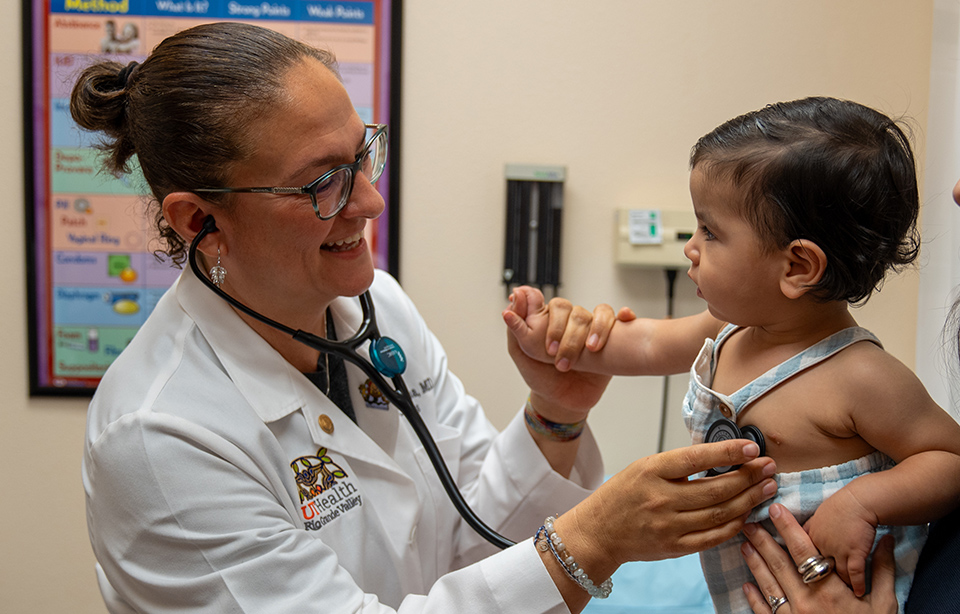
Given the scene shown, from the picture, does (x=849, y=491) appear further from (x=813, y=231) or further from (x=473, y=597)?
(x=473, y=597)

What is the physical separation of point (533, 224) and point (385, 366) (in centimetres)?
95

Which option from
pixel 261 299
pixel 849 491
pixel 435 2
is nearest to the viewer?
pixel 849 491

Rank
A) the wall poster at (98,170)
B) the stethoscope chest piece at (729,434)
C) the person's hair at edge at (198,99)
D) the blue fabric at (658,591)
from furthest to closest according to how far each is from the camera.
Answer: the wall poster at (98,170), the blue fabric at (658,591), the person's hair at edge at (198,99), the stethoscope chest piece at (729,434)

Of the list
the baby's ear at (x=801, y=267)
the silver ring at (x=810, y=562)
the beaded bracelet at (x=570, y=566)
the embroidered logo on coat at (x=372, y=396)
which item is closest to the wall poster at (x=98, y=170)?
the embroidered logo on coat at (x=372, y=396)

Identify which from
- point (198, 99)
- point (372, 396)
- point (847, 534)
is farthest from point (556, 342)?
point (198, 99)

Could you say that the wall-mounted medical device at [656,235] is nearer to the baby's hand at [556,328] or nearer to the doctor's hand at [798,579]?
the baby's hand at [556,328]

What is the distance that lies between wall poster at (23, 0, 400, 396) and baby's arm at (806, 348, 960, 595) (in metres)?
1.44

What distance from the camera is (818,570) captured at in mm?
846

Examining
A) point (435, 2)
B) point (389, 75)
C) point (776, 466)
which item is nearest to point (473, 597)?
point (776, 466)

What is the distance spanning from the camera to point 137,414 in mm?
963

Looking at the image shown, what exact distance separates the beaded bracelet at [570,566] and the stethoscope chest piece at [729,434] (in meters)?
0.22

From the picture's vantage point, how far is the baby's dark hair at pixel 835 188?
84 centimetres

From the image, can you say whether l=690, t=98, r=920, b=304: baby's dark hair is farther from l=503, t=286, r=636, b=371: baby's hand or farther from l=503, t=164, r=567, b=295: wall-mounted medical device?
l=503, t=164, r=567, b=295: wall-mounted medical device

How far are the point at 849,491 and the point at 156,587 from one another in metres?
0.87
